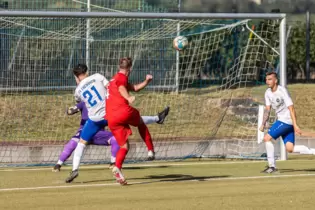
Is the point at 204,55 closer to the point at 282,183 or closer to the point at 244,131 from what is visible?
the point at 244,131

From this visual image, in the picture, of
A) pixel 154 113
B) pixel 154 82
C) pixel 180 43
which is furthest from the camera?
pixel 154 82

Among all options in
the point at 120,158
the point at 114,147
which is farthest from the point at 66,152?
the point at 120,158

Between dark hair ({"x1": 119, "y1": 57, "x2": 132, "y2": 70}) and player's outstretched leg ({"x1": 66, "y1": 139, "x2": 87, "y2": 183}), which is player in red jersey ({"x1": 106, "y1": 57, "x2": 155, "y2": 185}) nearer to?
dark hair ({"x1": 119, "y1": 57, "x2": 132, "y2": 70})

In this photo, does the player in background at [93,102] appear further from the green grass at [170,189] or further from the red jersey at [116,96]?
the red jersey at [116,96]

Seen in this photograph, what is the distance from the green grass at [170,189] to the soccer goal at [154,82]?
9.44ft

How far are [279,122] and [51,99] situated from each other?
21.7 ft

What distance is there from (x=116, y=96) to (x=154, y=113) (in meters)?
7.39

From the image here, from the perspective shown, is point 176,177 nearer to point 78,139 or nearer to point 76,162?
point 76,162

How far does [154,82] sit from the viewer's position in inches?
822

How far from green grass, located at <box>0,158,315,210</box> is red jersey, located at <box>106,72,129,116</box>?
1164mm

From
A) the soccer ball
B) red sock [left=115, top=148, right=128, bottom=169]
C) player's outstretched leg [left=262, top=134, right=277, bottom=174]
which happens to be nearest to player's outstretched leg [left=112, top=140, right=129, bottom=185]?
red sock [left=115, top=148, right=128, bottom=169]

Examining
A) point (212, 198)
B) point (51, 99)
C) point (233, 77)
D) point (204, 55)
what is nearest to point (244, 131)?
point (233, 77)

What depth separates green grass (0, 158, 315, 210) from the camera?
10742 mm

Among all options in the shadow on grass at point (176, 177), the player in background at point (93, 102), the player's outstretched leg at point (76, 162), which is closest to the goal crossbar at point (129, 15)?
Answer: the player in background at point (93, 102)
